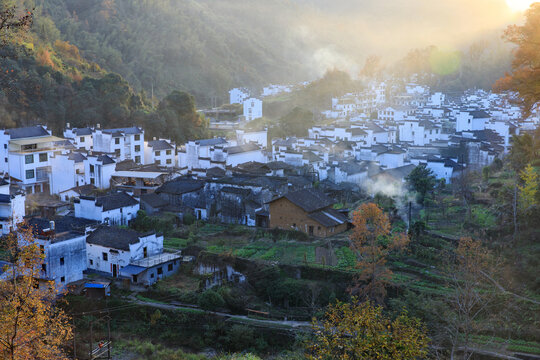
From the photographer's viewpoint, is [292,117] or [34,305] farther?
[292,117]

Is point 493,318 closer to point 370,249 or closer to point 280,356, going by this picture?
point 370,249

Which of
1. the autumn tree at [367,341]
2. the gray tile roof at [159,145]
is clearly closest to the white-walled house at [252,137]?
the gray tile roof at [159,145]

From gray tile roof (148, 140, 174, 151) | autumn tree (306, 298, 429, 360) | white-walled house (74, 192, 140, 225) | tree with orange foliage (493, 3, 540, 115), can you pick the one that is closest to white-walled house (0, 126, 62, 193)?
gray tile roof (148, 140, 174, 151)

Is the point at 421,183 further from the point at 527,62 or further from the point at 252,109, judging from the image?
the point at 252,109

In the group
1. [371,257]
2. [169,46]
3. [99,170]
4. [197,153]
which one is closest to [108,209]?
[99,170]

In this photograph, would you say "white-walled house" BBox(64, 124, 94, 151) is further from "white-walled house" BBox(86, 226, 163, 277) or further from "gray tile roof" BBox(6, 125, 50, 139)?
"white-walled house" BBox(86, 226, 163, 277)

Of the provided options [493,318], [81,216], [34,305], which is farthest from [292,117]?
[34,305]

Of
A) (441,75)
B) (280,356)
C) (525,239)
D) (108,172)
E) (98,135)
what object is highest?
(441,75)
